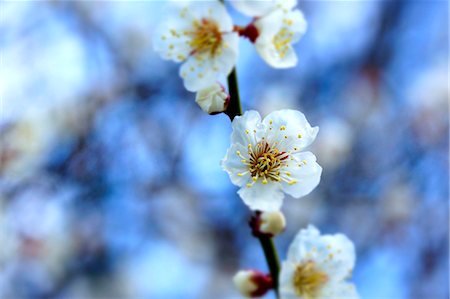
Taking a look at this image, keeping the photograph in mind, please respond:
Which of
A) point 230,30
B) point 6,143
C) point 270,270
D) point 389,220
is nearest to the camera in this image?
point 270,270

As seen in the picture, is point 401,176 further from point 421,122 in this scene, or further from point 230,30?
point 230,30

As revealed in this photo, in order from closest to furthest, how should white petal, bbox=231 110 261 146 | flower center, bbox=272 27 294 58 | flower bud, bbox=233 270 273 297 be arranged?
white petal, bbox=231 110 261 146, flower bud, bbox=233 270 273 297, flower center, bbox=272 27 294 58

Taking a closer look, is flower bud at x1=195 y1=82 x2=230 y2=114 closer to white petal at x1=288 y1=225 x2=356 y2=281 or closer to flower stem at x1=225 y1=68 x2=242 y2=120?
flower stem at x1=225 y1=68 x2=242 y2=120

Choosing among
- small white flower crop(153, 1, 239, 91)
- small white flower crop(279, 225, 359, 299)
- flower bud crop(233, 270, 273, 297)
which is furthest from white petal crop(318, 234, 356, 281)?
small white flower crop(153, 1, 239, 91)

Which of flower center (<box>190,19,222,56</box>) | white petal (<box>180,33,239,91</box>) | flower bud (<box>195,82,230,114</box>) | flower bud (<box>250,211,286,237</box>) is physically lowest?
flower bud (<box>250,211,286,237</box>)

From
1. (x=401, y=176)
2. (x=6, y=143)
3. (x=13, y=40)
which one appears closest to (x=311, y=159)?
(x=6, y=143)

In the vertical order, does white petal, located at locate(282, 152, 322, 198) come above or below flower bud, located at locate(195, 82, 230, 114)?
below

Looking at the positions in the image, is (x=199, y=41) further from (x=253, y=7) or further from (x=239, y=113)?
(x=239, y=113)
